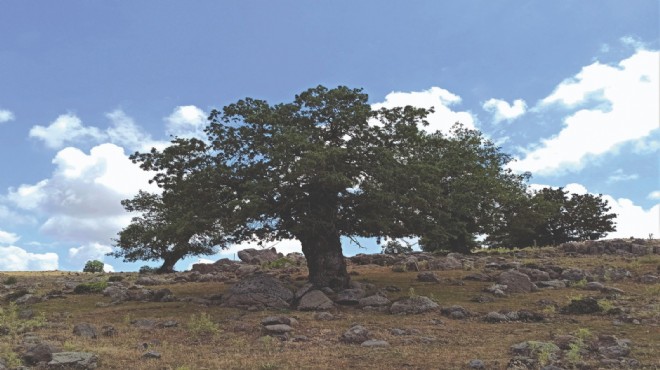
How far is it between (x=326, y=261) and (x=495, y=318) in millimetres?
9187

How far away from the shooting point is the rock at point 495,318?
19969mm

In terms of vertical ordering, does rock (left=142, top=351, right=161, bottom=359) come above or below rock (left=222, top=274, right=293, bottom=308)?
below

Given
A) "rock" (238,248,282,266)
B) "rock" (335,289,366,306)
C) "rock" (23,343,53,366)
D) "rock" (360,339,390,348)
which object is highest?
"rock" (238,248,282,266)

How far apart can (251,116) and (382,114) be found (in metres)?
6.87

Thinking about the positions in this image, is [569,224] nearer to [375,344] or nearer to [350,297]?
[350,297]

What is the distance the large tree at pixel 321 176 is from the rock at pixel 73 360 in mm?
10074

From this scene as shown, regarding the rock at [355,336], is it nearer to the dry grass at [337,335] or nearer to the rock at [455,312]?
the dry grass at [337,335]

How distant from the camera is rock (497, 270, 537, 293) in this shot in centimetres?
2607

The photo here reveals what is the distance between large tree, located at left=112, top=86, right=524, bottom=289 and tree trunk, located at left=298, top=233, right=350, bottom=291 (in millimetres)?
51

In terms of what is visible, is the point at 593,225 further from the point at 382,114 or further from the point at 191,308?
the point at 191,308

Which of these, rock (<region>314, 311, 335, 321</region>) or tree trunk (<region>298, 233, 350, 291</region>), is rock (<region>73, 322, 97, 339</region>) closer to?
rock (<region>314, 311, 335, 321</region>)

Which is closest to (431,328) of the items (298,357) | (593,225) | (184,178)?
(298,357)

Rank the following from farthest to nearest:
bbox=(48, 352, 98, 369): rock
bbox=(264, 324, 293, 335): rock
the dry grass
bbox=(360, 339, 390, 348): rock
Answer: bbox=(264, 324, 293, 335): rock < bbox=(360, 339, 390, 348): rock < the dry grass < bbox=(48, 352, 98, 369): rock

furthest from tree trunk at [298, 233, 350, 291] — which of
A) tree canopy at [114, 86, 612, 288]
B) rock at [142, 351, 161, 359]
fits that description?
rock at [142, 351, 161, 359]
